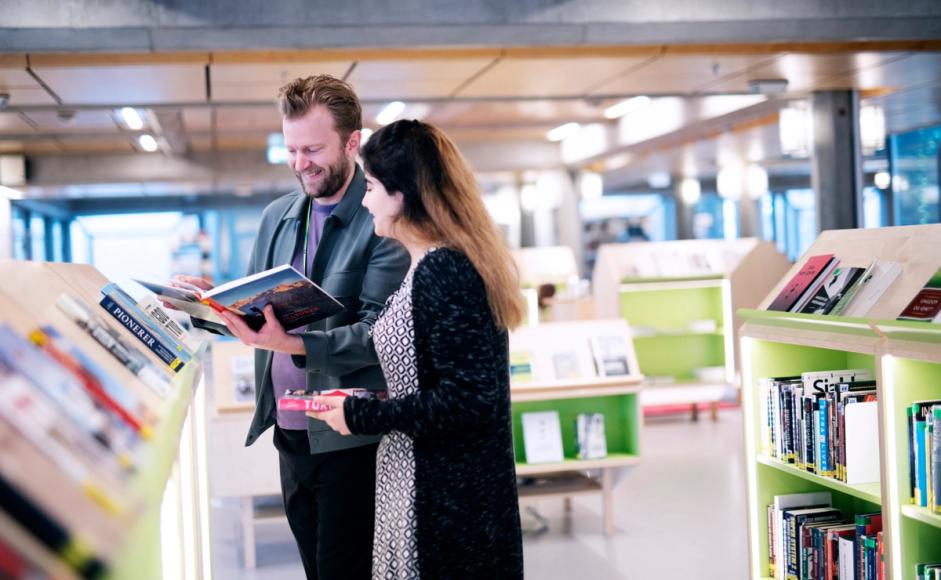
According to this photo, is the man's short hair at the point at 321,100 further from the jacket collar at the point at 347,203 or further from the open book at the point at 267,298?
the open book at the point at 267,298

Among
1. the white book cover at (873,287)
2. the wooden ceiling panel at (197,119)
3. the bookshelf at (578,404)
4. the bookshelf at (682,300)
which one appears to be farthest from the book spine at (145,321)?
the wooden ceiling panel at (197,119)

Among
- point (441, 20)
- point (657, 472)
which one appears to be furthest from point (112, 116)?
point (657, 472)

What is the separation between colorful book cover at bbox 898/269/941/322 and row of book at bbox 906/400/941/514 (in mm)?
249

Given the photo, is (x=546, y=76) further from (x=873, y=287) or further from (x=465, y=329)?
(x=465, y=329)

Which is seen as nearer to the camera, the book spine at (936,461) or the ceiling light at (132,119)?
the book spine at (936,461)

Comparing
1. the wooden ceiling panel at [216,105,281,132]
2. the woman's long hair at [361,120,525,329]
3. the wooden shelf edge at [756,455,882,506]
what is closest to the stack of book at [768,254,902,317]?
the wooden shelf edge at [756,455,882,506]

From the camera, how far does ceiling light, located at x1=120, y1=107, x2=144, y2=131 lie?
35.4ft

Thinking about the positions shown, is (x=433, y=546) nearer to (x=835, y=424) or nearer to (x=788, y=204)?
(x=835, y=424)

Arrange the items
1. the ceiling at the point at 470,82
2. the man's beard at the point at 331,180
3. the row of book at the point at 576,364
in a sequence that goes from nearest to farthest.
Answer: the man's beard at the point at 331,180
the row of book at the point at 576,364
the ceiling at the point at 470,82

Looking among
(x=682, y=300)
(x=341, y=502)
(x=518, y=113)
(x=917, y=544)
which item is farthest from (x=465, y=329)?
(x=518, y=113)

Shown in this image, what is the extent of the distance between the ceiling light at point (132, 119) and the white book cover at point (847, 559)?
907cm

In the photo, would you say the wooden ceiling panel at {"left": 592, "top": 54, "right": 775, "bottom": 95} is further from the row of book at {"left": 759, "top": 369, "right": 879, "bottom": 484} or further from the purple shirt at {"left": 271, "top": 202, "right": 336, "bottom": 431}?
the purple shirt at {"left": 271, "top": 202, "right": 336, "bottom": 431}

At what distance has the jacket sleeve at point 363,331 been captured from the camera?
93.0 inches

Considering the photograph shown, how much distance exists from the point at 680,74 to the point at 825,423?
541cm
